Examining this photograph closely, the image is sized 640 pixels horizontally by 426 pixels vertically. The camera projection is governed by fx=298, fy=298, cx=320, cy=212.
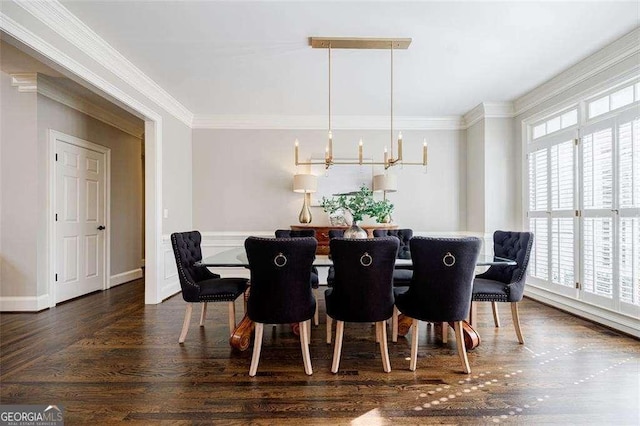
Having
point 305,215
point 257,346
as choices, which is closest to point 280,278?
point 257,346

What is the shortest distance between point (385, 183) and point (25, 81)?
14.7ft

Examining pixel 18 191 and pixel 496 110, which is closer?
pixel 18 191

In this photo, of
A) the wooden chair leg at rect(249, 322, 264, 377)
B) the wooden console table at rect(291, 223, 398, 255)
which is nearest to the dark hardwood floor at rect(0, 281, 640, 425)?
the wooden chair leg at rect(249, 322, 264, 377)

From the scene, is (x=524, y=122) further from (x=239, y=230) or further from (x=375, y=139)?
(x=239, y=230)

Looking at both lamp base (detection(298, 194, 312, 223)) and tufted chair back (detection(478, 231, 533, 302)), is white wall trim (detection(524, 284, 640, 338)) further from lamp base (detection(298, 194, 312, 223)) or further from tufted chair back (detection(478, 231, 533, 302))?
lamp base (detection(298, 194, 312, 223))

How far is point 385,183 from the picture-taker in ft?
14.5

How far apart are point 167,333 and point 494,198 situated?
14.3ft

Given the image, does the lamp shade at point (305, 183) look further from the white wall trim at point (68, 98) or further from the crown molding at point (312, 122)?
the white wall trim at point (68, 98)

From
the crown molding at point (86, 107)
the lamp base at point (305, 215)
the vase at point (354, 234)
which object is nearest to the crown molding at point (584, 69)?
the vase at point (354, 234)

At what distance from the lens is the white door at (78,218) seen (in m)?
3.67

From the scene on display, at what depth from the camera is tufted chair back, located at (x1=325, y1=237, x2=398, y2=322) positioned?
75.3 inches

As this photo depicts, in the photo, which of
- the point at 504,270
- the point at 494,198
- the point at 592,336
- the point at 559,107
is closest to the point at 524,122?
the point at 559,107

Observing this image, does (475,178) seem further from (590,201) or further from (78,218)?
(78,218)

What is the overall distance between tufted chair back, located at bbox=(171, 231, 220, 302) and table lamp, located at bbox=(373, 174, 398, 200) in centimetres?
267
